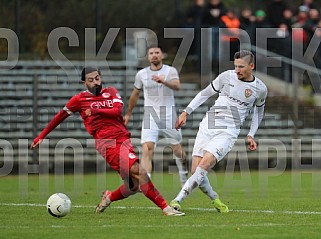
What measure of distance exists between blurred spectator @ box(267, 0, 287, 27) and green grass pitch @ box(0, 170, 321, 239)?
6876 mm

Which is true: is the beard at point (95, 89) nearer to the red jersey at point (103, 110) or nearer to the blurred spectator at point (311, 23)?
the red jersey at point (103, 110)

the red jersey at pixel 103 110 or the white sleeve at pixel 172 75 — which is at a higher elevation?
the white sleeve at pixel 172 75

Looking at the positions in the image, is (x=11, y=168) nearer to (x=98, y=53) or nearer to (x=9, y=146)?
(x=9, y=146)

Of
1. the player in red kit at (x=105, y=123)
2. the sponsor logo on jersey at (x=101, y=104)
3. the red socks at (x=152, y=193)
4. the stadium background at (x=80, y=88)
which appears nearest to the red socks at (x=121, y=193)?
the player in red kit at (x=105, y=123)

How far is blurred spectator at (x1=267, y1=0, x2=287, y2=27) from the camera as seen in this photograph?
26.3 meters

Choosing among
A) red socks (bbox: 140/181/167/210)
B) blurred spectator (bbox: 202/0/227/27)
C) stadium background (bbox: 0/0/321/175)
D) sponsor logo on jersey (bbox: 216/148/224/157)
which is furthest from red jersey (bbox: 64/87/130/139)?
blurred spectator (bbox: 202/0/227/27)

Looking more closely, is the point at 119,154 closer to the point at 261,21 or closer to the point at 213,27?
the point at 213,27

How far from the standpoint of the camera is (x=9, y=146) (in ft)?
78.5

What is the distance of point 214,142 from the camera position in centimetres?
1309

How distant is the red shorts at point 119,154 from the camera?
1262 cm

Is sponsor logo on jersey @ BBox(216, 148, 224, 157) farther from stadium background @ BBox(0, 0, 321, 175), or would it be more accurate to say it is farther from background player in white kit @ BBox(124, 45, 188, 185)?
stadium background @ BBox(0, 0, 321, 175)

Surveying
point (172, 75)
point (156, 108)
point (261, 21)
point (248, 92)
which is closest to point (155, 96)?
point (156, 108)

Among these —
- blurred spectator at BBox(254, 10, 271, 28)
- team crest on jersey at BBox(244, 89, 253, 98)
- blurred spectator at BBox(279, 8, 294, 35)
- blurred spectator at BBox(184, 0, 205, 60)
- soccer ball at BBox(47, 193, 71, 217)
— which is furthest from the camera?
blurred spectator at BBox(254, 10, 271, 28)

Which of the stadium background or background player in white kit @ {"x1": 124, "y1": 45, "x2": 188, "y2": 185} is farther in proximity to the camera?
the stadium background
